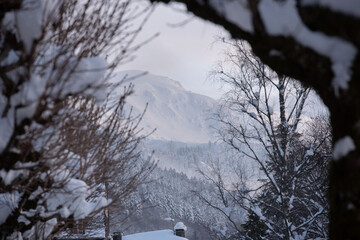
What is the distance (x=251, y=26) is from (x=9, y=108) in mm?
2199

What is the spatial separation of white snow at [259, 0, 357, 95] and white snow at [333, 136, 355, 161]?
311 mm

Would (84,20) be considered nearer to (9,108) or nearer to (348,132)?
(9,108)

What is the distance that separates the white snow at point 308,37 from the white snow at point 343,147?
31 cm

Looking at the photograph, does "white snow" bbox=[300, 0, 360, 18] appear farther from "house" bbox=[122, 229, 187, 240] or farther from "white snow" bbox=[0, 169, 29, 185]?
"house" bbox=[122, 229, 187, 240]

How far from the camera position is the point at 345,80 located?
2.06m

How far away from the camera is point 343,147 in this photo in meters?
2.09

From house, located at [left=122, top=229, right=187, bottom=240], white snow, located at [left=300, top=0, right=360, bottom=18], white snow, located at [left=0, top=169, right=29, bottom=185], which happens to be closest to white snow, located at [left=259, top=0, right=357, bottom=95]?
white snow, located at [left=300, top=0, right=360, bottom=18]

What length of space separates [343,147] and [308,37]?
745 millimetres

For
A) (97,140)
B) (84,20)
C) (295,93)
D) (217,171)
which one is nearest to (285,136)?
(295,93)

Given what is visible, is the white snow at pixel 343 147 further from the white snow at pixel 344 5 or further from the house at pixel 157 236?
the house at pixel 157 236

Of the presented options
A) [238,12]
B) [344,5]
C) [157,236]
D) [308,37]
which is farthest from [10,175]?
[157,236]

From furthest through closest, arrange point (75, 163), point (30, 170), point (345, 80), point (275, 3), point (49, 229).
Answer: point (49, 229) < point (75, 163) < point (30, 170) < point (275, 3) < point (345, 80)

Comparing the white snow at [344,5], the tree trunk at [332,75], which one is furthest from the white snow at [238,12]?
the white snow at [344,5]

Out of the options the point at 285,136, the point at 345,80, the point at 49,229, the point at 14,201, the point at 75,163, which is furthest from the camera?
the point at 285,136
